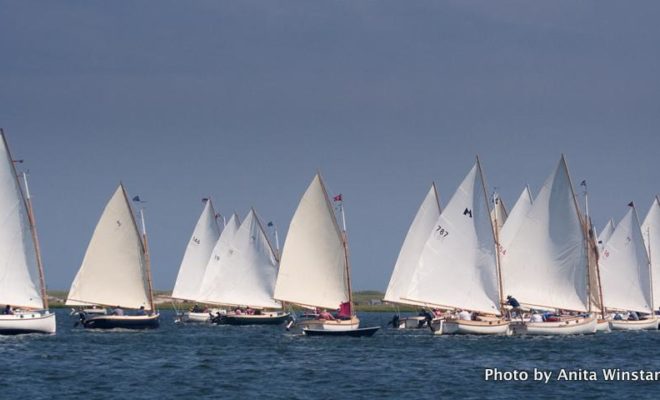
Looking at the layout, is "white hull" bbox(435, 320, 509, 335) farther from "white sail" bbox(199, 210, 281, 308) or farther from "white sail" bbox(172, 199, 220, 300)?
"white sail" bbox(172, 199, 220, 300)

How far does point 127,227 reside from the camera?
4094 inches

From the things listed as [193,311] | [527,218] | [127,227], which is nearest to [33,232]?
[127,227]

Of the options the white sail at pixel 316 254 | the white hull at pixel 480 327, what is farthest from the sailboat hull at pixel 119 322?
the white hull at pixel 480 327

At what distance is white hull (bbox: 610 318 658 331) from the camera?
363 ft

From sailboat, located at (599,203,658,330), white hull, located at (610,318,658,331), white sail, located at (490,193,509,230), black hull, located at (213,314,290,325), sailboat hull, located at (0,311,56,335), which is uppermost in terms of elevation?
white sail, located at (490,193,509,230)

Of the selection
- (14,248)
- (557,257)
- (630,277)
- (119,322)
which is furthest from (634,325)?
(14,248)

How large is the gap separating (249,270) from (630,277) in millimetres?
37001

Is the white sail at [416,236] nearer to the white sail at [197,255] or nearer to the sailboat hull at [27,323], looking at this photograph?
the white sail at [197,255]

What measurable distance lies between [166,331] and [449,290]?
2751cm

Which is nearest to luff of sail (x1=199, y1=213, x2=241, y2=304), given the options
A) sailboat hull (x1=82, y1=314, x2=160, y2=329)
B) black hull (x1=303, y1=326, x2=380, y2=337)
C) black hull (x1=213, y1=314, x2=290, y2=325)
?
black hull (x1=213, y1=314, x2=290, y2=325)

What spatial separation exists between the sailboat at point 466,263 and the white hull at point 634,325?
71.7ft

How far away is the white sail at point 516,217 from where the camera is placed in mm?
106938

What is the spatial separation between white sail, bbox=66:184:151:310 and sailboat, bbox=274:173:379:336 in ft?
51.0

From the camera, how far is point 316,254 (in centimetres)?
9388
